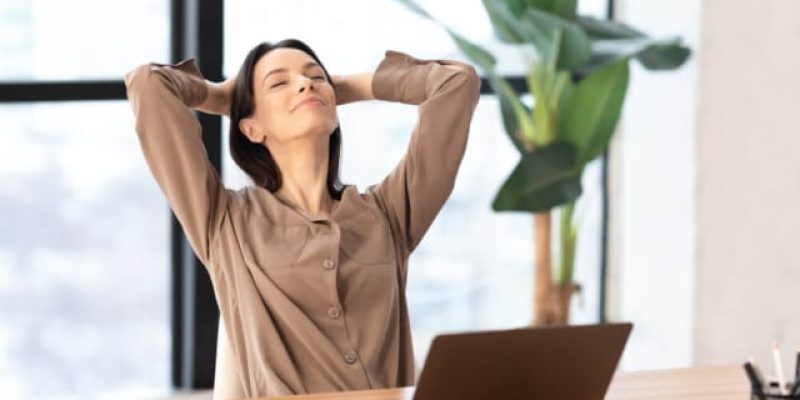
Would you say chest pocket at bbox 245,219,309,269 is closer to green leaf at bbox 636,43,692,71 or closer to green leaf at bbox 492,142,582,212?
green leaf at bbox 492,142,582,212

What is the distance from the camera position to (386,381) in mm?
2719

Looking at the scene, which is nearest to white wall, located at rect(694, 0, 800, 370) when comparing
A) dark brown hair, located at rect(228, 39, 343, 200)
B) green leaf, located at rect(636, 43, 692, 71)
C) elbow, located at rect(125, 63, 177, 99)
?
green leaf, located at rect(636, 43, 692, 71)

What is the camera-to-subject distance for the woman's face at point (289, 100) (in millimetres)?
2705

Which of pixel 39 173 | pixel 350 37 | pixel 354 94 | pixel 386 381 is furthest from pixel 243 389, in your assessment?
pixel 350 37

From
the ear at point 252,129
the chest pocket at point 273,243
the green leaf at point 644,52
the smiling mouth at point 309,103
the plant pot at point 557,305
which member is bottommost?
the plant pot at point 557,305

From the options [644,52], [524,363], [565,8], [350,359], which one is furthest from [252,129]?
[644,52]

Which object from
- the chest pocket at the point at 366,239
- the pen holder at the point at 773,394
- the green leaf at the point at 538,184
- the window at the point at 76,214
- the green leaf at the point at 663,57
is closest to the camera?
the pen holder at the point at 773,394

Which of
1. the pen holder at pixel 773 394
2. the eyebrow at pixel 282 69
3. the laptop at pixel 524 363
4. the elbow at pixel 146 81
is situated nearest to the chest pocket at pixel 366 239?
the eyebrow at pixel 282 69

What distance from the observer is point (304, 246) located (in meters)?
2.68

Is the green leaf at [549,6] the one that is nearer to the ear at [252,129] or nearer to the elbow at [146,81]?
the ear at [252,129]

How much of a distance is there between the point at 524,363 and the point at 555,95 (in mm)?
2248

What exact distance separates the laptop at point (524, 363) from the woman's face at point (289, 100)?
2.34ft

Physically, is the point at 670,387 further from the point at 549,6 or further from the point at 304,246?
the point at 549,6

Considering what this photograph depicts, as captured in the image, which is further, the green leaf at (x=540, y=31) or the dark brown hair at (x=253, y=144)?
the green leaf at (x=540, y=31)
